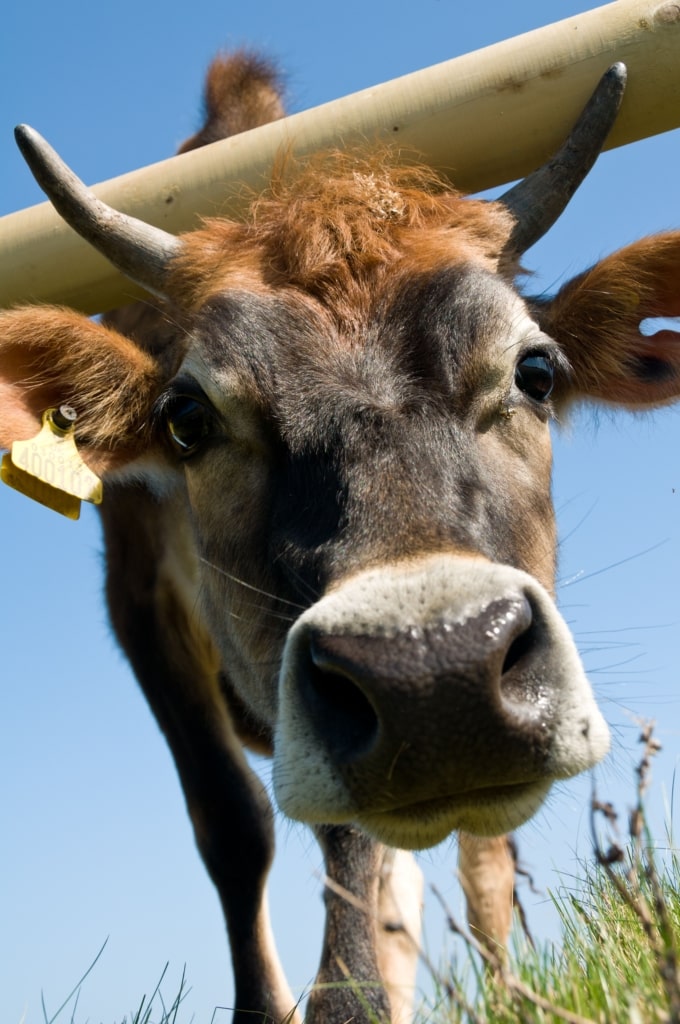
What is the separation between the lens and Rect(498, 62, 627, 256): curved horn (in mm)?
3959

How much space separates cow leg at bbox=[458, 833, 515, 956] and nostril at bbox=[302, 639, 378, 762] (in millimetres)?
3066

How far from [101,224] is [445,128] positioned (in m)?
1.39

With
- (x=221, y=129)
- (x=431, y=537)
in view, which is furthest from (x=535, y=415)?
(x=221, y=129)

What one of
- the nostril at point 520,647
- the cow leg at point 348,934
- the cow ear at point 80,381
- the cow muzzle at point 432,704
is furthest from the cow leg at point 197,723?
the nostril at point 520,647

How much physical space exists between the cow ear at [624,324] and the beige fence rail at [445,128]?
0.49 meters

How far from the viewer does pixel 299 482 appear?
11.1 feet

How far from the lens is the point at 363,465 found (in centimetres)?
311

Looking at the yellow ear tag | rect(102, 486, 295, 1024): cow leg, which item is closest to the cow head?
the yellow ear tag

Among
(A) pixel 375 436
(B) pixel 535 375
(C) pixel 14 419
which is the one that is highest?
(C) pixel 14 419

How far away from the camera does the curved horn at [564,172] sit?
396 centimetres

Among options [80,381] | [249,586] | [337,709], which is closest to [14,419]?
[80,381]

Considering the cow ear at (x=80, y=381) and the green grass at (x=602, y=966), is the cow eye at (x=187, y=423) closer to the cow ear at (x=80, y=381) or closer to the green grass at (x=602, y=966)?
the cow ear at (x=80, y=381)

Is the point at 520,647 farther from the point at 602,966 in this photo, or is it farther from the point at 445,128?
the point at 445,128

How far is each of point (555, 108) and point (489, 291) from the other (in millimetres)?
930
